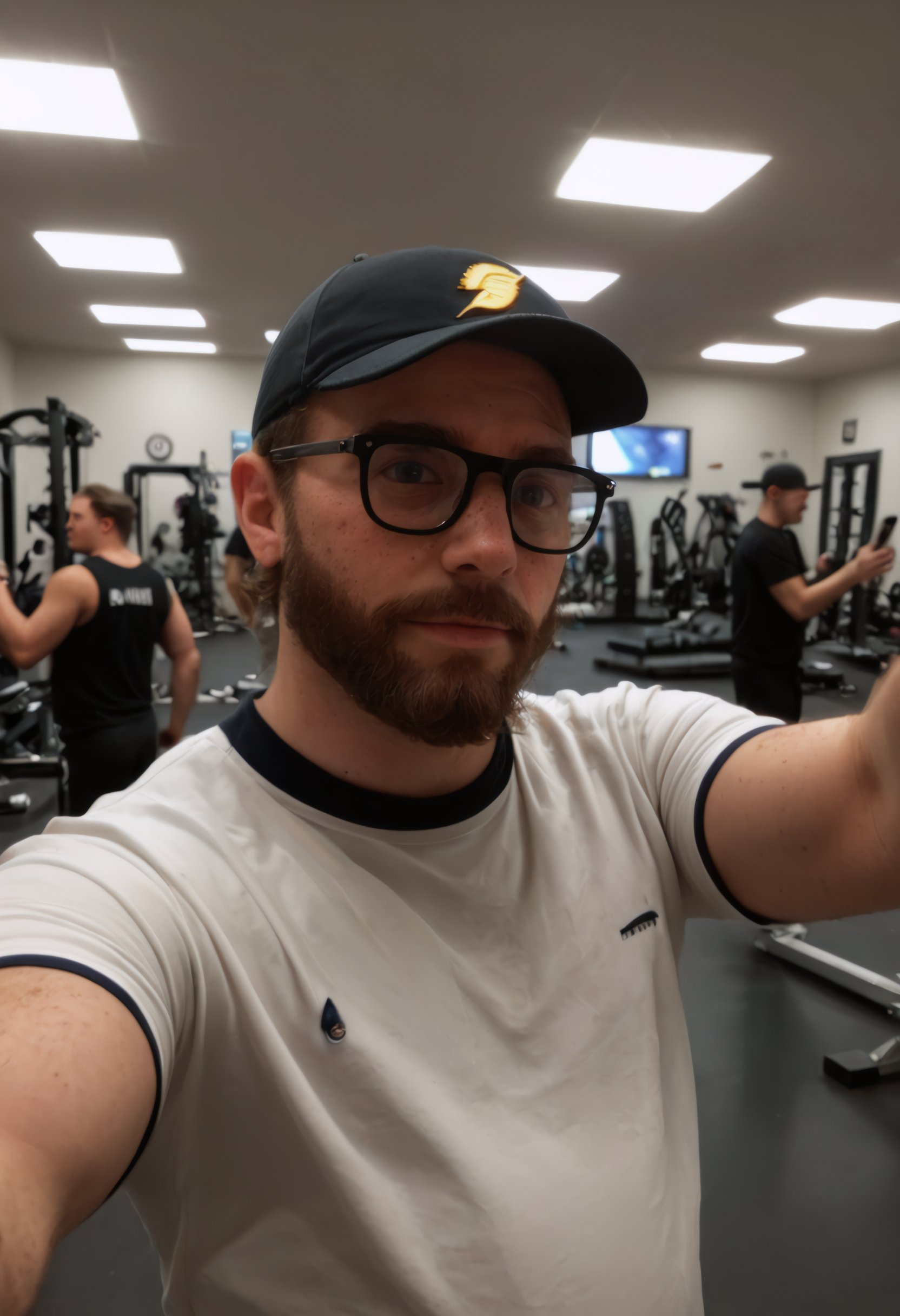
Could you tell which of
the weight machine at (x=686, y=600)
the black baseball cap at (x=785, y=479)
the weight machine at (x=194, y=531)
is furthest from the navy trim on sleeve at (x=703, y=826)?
the weight machine at (x=194, y=531)

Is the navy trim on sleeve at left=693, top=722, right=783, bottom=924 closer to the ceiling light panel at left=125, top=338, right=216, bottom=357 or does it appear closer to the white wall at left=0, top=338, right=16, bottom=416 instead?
the ceiling light panel at left=125, top=338, right=216, bottom=357

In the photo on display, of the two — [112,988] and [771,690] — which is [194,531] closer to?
[771,690]

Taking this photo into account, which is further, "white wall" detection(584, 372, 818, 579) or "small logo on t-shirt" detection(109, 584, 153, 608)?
"white wall" detection(584, 372, 818, 579)

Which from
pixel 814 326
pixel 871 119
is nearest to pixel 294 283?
pixel 871 119

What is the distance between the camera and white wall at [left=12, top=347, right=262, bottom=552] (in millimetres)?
9742

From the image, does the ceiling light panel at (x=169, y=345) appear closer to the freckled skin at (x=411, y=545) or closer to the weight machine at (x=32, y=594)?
the weight machine at (x=32, y=594)

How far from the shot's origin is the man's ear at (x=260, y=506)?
0.91 m

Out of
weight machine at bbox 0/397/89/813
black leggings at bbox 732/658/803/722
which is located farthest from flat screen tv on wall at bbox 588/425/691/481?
black leggings at bbox 732/658/803/722

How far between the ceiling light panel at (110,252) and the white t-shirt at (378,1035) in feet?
20.6

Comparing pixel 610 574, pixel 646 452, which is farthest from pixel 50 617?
pixel 646 452

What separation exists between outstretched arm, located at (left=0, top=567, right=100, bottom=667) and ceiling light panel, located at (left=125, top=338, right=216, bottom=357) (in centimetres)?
745

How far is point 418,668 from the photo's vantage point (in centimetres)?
78

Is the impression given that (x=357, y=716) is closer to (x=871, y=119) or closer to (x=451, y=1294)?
(x=451, y=1294)

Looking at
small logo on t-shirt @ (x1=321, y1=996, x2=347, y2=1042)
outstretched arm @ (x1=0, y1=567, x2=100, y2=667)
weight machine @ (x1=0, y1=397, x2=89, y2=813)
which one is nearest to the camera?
small logo on t-shirt @ (x1=321, y1=996, x2=347, y2=1042)
